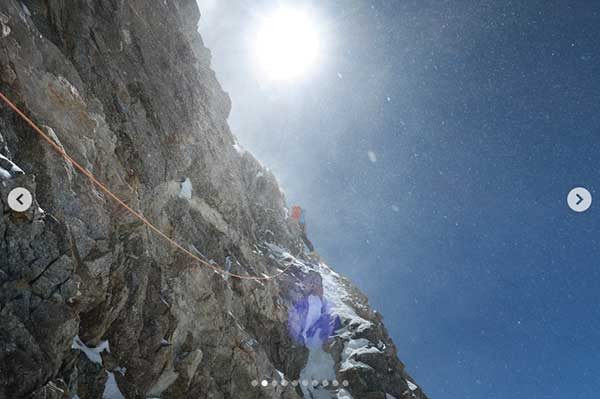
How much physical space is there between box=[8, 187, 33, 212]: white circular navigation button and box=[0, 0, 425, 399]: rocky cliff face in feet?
0.68

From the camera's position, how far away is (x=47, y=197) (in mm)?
14016

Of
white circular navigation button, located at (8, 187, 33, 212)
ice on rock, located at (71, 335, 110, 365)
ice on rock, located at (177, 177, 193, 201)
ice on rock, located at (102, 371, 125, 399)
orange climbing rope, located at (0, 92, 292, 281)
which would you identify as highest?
ice on rock, located at (177, 177, 193, 201)

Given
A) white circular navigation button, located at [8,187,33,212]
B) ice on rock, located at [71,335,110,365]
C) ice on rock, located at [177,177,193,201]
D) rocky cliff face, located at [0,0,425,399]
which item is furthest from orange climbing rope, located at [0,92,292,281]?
ice on rock, located at [71,335,110,365]

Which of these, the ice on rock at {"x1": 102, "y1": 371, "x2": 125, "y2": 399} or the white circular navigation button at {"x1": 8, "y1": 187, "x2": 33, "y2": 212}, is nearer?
the white circular navigation button at {"x1": 8, "y1": 187, "x2": 33, "y2": 212}

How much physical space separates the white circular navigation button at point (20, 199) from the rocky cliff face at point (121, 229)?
21 cm

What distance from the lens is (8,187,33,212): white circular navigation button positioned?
456 inches

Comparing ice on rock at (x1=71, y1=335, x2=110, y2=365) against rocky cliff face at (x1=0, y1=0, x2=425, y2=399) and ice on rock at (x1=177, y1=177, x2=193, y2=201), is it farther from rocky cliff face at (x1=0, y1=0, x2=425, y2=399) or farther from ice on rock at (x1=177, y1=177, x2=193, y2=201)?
ice on rock at (x1=177, y1=177, x2=193, y2=201)

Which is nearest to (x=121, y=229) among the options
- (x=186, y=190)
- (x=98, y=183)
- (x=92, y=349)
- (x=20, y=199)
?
(x=98, y=183)

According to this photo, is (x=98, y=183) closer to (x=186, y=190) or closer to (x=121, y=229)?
(x=121, y=229)

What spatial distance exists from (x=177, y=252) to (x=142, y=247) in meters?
3.85

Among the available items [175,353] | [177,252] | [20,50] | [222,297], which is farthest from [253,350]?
[20,50]

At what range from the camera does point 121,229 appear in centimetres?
1875

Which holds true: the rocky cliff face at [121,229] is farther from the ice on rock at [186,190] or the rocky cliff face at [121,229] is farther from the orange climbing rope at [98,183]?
the orange climbing rope at [98,183]

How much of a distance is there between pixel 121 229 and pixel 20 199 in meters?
7.12
